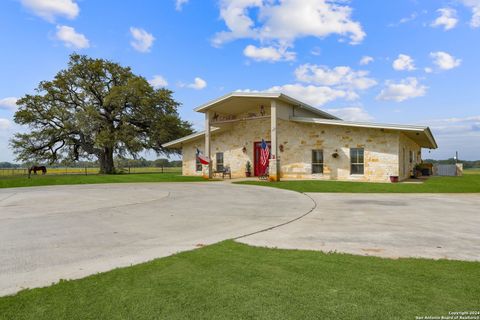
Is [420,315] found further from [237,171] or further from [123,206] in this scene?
[237,171]

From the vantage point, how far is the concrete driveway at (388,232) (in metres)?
4.61

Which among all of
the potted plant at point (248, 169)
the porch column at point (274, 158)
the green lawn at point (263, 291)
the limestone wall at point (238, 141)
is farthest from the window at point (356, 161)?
the green lawn at point (263, 291)

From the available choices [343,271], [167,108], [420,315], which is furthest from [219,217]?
[167,108]

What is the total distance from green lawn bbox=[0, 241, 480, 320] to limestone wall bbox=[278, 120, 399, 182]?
14.4m

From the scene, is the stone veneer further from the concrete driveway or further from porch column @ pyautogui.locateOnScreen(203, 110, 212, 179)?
the concrete driveway

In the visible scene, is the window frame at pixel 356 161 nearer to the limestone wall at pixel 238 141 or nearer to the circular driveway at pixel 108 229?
the limestone wall at pixel 238 141

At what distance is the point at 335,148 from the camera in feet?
60.8

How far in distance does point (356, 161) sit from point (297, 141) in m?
3.95

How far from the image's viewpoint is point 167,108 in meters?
33.4

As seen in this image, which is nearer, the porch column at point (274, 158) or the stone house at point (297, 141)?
the stone house at point (297, 141)

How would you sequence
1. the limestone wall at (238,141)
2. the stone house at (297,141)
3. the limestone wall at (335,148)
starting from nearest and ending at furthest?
the limestone wall at (335,148)
the stone house at (297,141)
the limestone wall at (238,141)

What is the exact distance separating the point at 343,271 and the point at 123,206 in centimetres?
743

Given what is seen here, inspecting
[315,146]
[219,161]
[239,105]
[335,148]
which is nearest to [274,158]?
[315,146]

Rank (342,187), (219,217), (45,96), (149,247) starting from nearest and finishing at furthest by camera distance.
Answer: (149,247) < (219,217) < (342,187) < (45,96)
